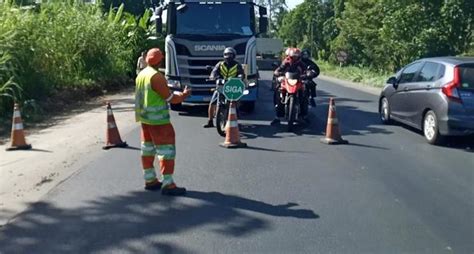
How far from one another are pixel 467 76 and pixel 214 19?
670 centimetres

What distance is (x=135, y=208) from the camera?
647 centimetres

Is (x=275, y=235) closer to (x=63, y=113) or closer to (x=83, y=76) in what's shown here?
(x=63, y=113)

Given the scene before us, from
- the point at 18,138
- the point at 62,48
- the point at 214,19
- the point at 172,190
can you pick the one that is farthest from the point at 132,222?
the point at 62,48

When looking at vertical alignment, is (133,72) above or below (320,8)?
below

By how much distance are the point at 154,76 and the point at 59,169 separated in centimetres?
283

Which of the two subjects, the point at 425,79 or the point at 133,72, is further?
the point at 133,72

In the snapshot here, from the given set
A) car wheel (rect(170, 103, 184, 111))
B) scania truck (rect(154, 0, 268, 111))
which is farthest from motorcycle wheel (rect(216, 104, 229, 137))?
car wheel (rect(170, 103, 184, 111))

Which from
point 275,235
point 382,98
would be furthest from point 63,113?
point 275,235

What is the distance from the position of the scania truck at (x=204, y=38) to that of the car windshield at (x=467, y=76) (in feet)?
18.1

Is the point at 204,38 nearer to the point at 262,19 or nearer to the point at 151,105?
the point at 262,19

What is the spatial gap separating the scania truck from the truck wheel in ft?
1.59

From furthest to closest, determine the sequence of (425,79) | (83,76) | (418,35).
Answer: (418,35), (83,76), (425,79)

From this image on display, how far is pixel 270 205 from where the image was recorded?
21.6 feet

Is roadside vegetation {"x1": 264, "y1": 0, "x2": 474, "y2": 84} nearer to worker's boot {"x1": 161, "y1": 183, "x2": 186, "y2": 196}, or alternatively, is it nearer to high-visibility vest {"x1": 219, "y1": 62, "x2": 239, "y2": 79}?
high-visibility vest {"x1": 219, "y1": 62, "x2": 239, "y2": 79}
